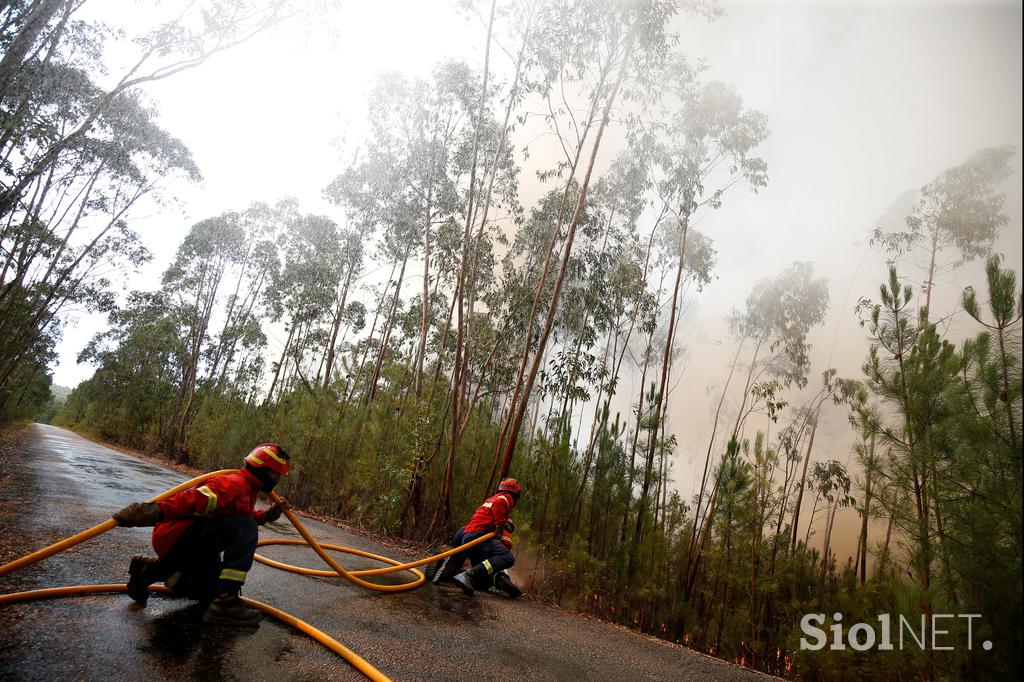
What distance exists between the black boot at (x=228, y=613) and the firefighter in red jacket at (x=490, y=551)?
2438 mm

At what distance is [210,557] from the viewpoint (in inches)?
98.1

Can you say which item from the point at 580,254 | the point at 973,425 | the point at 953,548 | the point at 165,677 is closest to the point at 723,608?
the point at 953,548

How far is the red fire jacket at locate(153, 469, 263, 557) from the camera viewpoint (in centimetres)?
225

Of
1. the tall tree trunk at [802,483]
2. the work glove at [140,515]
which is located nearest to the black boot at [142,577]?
the work glove at [140,515]

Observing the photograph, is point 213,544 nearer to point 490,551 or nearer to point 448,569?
point 448,569

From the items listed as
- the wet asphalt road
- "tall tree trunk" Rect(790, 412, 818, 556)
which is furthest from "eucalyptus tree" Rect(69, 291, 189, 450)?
"tall tree trunk" Rect(790, 412, 818, 556)

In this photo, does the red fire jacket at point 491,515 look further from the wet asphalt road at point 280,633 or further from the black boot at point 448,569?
the wet asphalt road at point 280,633

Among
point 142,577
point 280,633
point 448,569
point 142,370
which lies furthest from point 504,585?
point 142,370

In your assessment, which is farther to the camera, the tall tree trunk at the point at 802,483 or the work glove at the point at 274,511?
the tall tree trunk at the point at 802,483

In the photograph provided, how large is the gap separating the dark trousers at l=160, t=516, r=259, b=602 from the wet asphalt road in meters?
0.15

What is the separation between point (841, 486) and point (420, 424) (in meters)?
13.3

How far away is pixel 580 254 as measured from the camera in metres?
9.77

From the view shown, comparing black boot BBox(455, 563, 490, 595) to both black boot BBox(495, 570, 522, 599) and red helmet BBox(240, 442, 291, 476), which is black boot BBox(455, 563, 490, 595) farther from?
red helmet BBox(240, 442, 291, 476)

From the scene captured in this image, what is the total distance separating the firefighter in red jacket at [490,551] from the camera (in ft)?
15.2
